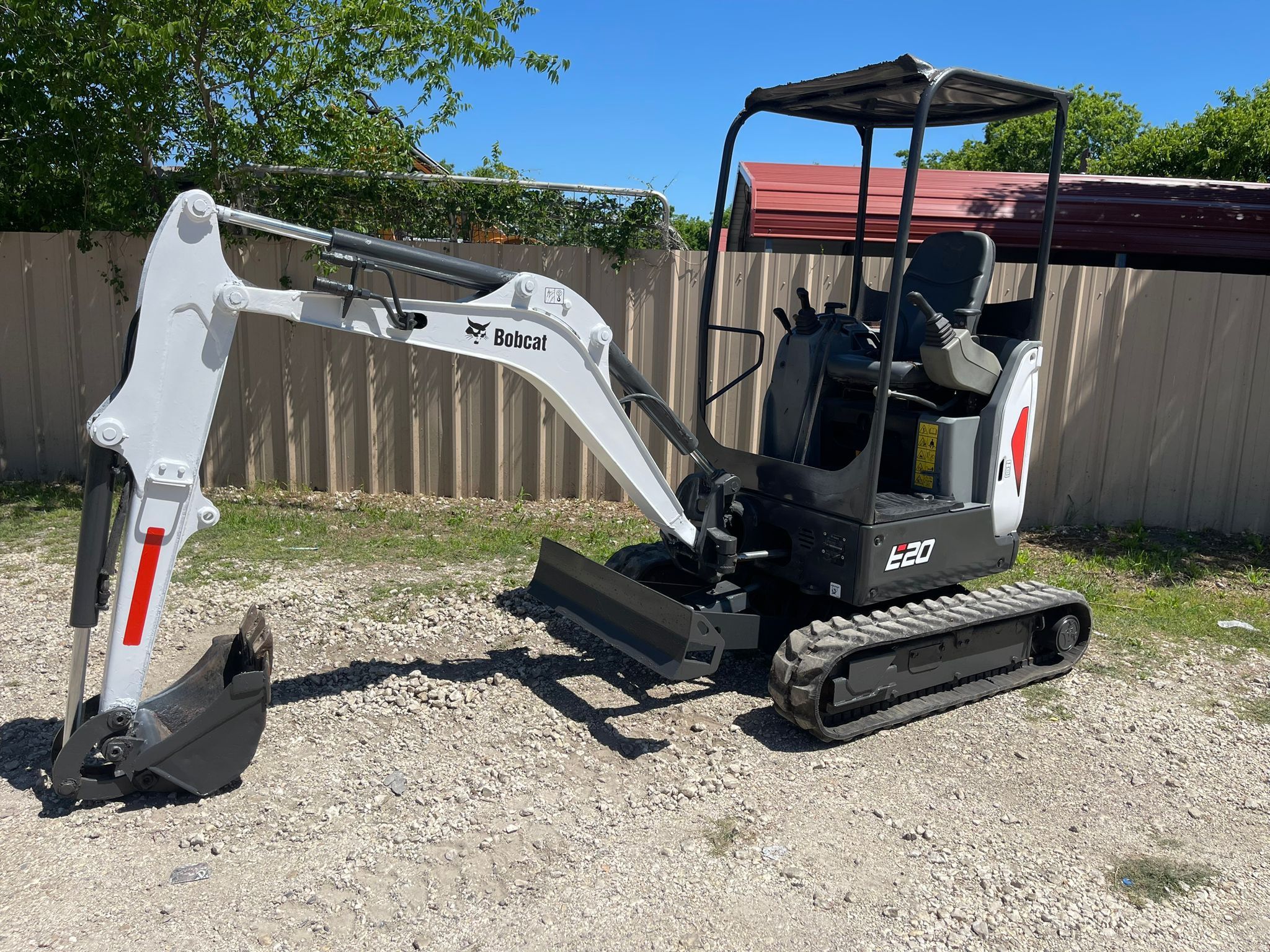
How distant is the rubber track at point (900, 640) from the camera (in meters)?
4.42

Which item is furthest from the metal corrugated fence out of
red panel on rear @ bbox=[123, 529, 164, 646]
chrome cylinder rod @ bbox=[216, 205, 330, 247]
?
red panel on rear @ bbox=[123, 529, 164, 646]

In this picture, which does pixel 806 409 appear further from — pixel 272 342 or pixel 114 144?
pixel 114 144

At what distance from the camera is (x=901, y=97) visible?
5.37 meters

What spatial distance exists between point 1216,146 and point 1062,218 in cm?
899

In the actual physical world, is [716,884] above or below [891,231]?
below

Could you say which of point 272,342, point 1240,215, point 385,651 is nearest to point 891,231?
point 1240,215

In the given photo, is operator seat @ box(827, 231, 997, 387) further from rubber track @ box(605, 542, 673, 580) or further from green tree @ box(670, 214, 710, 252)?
green tree @ box(670, 214, 710, 252)

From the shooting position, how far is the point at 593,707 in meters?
4.82

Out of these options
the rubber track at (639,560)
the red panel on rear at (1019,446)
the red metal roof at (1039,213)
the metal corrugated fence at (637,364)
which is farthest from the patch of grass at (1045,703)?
the red metal roof at (1039,213)

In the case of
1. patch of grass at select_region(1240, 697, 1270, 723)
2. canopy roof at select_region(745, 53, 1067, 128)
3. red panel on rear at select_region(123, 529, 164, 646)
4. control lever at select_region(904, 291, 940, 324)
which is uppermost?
canopy roof at select_region(745, 53, 1067, 128)

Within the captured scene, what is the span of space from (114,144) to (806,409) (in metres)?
A: 5.96

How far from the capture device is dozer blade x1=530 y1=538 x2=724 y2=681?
4477 millimetres

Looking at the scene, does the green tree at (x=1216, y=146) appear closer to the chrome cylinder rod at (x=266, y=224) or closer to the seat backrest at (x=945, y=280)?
the seat backrest at (x=945, y=280)

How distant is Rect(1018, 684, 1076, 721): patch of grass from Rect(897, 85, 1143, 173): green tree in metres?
27.0
